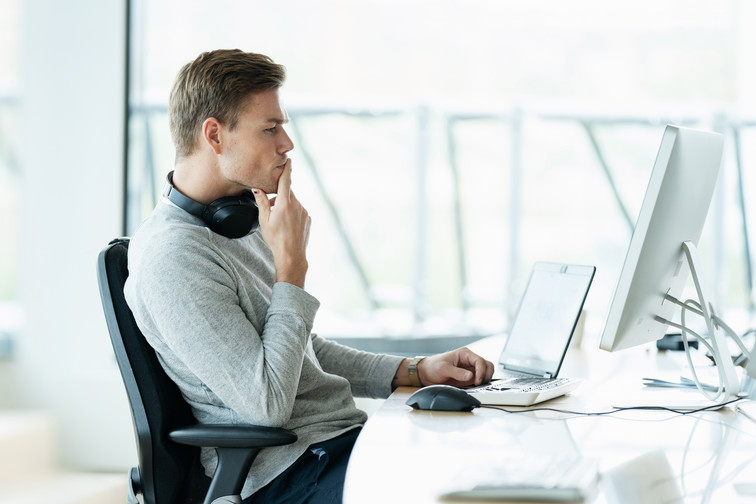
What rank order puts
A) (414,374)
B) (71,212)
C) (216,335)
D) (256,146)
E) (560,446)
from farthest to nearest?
1. (71,212)
2. (414,374)
3. (256,146)
4. (216,335)
5. (560,446)

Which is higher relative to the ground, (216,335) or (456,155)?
(456,155)

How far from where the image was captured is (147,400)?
134 cm

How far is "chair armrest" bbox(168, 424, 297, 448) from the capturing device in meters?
1.29

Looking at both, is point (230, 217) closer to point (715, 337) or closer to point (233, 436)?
point (233, 436)

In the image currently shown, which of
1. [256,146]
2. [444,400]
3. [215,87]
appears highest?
[215,87]

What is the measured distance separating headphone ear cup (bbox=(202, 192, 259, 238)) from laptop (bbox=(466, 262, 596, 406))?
51cm

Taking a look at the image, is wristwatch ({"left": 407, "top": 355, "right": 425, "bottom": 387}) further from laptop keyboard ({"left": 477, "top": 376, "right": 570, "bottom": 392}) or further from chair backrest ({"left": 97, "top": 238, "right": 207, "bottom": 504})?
chair backrest ({"left": 97, "top": 238, "right": 207, "bottom": 504})

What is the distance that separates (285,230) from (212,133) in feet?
0.74

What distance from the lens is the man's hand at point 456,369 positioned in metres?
1.54

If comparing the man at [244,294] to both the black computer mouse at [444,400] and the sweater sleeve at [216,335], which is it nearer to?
the sweater sleeve at [216,335]

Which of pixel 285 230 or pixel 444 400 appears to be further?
pixel 285 230


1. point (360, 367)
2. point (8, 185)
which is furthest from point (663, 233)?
point (8, 185)

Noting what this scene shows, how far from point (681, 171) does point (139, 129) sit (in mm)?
2647

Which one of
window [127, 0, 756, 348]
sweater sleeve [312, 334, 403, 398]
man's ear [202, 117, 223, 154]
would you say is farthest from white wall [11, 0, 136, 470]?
man's ear [202, 117, 223, 154]
